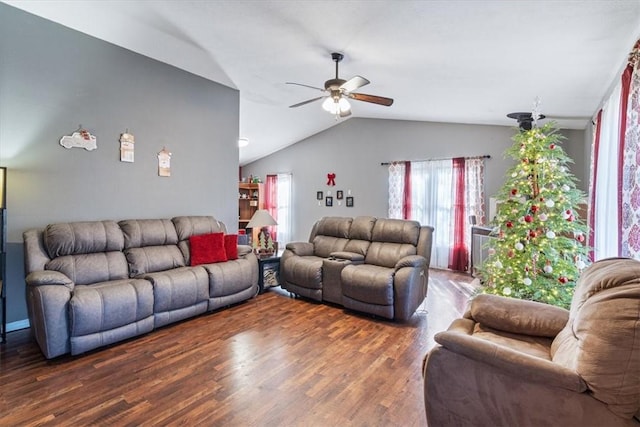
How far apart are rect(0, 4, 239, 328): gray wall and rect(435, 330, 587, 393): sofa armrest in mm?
3844

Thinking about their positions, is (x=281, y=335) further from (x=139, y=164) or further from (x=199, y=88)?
(x=199, y=88)

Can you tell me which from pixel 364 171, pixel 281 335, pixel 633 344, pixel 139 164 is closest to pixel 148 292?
pixel 281 335

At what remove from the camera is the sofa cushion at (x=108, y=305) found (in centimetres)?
260

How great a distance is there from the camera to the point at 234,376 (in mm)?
2383

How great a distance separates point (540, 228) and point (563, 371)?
194 cm

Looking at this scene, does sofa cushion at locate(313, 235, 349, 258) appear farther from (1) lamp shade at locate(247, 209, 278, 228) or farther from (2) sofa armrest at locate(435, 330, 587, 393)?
(2) sofa armrest at locate(435, 330, 587, 393)

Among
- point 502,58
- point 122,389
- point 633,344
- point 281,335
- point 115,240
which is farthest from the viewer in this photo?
point 115,240

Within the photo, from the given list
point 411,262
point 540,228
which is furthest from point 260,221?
point 540,228

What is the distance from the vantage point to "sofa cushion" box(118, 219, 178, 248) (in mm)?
3580

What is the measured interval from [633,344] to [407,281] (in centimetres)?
224

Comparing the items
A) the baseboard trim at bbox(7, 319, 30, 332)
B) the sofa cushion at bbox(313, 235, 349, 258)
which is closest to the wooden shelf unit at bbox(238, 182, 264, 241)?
the sofa cushion at bbox(313, 235, 349, 258)

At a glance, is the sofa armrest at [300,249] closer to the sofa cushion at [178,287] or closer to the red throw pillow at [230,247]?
the red throw pillow at [230,247]

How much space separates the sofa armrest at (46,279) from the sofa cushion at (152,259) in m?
0.74

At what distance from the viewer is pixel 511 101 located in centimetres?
410
